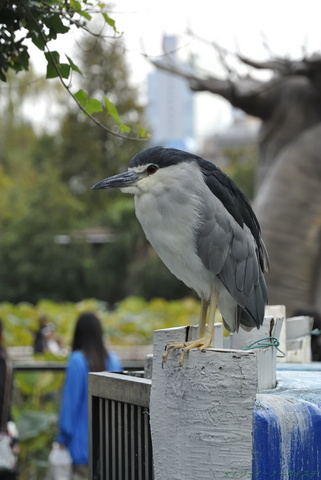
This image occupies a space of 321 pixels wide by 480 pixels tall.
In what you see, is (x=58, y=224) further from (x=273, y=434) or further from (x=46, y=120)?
(x=273, y=434)

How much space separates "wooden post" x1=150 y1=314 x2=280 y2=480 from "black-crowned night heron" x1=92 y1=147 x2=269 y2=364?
0.47ft

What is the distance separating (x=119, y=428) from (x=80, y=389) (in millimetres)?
2259

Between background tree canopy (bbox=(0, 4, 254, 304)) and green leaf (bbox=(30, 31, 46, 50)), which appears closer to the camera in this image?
green leaf (bbox=(30, 31, 46, 50))

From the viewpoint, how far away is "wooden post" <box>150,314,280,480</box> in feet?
8.47

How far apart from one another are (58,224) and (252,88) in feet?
75.3

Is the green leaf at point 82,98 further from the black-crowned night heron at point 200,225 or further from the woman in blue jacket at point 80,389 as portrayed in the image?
the woman in blue jacket at point 80,389

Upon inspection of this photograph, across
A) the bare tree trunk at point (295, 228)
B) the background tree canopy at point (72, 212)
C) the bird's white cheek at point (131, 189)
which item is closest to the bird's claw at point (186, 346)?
the bird's white cheek at point (131, 189)

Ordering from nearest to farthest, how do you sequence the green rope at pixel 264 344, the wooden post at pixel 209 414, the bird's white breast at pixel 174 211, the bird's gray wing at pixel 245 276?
1. the wooden post at pixel 209 414
2. the bird's white breast at pixel 174 211
3. the bird's gray wing at pixel 245 276
4. the green rope at pixel 264 344

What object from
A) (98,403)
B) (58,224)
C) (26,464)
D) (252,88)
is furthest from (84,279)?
(98,403)

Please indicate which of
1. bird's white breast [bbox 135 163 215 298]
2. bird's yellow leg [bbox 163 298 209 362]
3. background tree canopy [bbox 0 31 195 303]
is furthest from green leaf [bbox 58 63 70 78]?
background tree canopy [bbox 0 31 195 303]

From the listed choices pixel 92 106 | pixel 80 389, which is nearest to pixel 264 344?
pixel 92 106

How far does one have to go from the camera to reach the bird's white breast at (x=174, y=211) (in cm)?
290

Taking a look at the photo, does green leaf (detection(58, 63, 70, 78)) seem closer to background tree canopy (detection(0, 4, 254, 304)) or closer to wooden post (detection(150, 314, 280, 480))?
wooden post (detection(150, 314, 280, 480))

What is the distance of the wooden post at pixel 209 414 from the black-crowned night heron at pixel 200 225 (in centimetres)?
14
